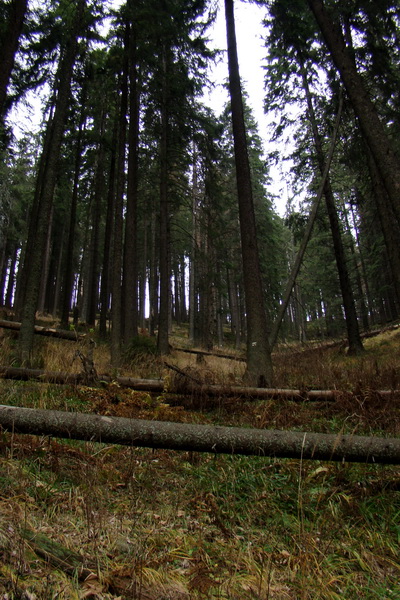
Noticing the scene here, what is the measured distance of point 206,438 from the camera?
2914mm

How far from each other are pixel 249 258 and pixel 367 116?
383cm

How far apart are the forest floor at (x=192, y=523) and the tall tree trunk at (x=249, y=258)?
9.54 feet

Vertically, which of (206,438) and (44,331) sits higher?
(44,331)

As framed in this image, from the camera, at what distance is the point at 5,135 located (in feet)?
43.4

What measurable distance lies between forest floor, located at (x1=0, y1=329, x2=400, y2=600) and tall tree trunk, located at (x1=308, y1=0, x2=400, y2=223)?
432 centimetres

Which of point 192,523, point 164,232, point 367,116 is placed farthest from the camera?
point 164,232

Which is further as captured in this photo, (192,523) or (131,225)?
(131,225)

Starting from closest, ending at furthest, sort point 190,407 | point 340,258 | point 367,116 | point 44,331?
point 190,407 → point 367,116 → point 44,331 → point 340,258

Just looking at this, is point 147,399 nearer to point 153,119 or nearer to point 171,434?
point 171,434

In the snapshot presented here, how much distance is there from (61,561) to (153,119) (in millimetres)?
16317

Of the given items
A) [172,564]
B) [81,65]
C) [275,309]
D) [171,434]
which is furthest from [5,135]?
[275,309]

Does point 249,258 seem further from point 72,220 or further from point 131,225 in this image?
point 72,220

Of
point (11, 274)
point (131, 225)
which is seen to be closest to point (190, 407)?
point (131, 225)

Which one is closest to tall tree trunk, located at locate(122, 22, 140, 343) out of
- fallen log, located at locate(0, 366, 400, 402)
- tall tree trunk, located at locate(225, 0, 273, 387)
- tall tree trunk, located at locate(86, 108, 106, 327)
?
tall tree trunk, located at locate(225, 0, 273, 387)
